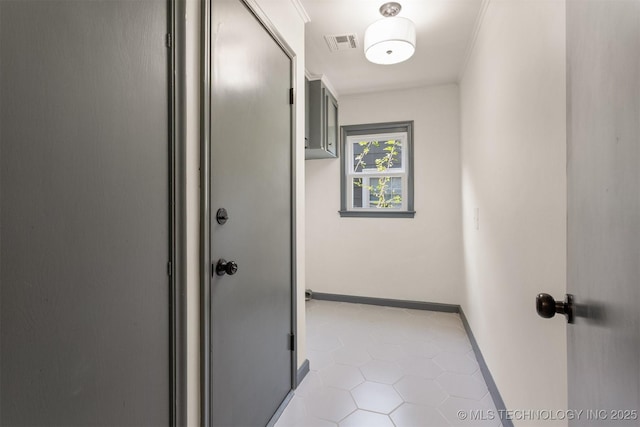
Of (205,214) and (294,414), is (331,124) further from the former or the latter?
(294,414)

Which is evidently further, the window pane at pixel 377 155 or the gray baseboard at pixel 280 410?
the window pane at pixel 377 155

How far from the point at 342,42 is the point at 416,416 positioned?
266 cm

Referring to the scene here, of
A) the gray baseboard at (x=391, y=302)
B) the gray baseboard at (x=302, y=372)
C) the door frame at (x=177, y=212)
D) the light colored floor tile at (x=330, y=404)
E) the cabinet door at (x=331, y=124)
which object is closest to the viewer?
the door frame at (x=177, y=212)

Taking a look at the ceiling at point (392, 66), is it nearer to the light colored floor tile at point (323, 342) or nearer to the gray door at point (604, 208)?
the gray door at point (604, 208)

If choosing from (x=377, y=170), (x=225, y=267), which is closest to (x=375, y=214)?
(x=377, y=170)

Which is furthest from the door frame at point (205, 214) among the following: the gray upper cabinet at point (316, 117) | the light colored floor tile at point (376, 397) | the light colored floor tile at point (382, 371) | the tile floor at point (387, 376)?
the gray upper cabinet at point (316, 117)

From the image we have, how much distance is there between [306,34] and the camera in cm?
241

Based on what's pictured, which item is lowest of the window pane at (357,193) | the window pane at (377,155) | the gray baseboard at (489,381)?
the gray baseboard at (489,381)

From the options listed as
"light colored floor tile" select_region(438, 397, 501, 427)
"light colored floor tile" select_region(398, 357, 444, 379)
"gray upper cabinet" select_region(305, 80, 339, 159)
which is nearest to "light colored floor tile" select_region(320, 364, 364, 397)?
"light colored floor tile" select_region(398, 357, 444, 379)

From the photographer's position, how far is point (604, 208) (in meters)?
0.58

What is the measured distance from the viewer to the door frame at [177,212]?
1.01 metres

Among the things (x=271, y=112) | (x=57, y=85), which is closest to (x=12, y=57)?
(x=57, y=85)

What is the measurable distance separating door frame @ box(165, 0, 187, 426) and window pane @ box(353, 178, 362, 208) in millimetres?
2909

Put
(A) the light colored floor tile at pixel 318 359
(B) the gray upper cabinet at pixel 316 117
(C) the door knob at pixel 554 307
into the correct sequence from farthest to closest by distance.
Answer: (B) the gray upper cabinet at pixel 316 117 < (A) the light colored floor tile at pixel 318 359 < (C) the door knob at pixel 554 307
